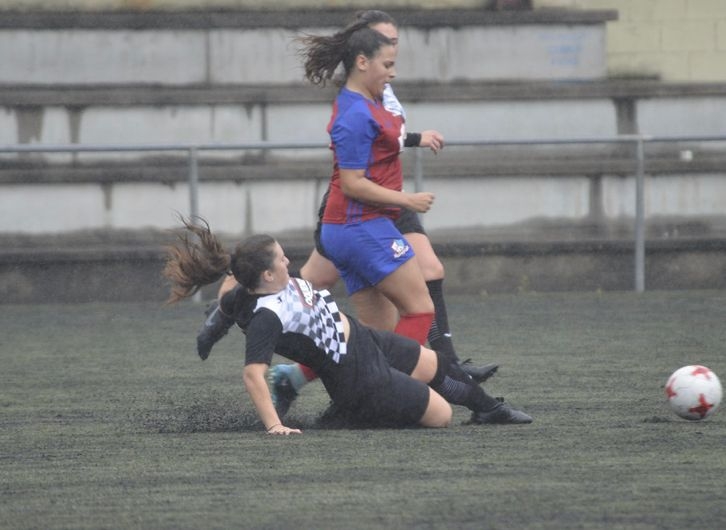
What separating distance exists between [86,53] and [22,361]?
18.2ft

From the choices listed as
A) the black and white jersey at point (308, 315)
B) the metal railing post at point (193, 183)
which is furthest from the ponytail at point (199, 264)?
the metal railing post at point (193, 183)

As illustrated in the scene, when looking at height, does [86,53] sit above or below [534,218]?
above

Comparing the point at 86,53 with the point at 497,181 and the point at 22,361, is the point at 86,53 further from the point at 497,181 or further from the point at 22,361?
the point at 22,361

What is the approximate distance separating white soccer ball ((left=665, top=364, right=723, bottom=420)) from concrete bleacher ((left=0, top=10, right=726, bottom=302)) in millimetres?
6903

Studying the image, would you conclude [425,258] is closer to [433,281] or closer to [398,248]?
[433,281]

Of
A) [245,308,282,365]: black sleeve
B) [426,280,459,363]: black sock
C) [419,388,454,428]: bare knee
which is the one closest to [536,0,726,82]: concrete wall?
[426,280,459,363]: black sock

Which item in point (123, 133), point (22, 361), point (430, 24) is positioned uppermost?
point (430, 24)

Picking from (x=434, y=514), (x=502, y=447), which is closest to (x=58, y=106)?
(x=502, y=447)

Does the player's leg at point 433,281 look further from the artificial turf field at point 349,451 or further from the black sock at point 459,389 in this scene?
the black sock at point 459,389

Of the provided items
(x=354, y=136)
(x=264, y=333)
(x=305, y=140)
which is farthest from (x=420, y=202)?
(x=305, y=140)

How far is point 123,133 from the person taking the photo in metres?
14.0

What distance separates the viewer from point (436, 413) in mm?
6332

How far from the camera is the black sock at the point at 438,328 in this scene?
7.55 m

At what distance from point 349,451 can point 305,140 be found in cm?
844
